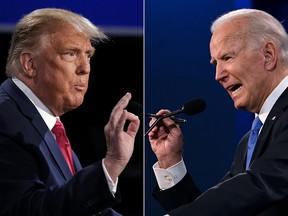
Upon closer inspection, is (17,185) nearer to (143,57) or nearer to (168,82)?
(143,57)

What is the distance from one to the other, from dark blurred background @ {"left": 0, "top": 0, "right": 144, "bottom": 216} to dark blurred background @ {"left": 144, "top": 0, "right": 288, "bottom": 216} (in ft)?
0.74

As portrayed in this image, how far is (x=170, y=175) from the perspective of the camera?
2438 mm

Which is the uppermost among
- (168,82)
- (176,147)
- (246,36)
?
(246,36)

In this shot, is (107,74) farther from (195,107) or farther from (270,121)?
(270,121)

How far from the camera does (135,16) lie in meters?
2.50

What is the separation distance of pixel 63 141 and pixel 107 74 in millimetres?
363

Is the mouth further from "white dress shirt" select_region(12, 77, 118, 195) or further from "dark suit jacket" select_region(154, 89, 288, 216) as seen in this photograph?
"white dress shirt" select_region(12, 77, 118, 195)

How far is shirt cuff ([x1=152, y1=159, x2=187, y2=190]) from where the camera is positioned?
2426 millimetres

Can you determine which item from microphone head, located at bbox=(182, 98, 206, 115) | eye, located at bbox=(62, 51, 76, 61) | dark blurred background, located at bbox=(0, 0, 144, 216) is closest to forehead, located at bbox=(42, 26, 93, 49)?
eye, located at bbox=(62, 51, 76, 61)

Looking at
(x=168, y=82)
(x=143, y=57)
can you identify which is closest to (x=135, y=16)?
(x=143, y=57)

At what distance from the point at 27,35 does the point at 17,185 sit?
580 mm

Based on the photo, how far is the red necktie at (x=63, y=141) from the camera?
6.94ft

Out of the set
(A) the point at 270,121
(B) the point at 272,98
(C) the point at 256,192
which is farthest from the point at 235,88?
(C) the point at 256,192

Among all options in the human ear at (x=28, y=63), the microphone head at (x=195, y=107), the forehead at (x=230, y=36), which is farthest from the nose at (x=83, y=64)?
the forehead at (x=230, y=36)
